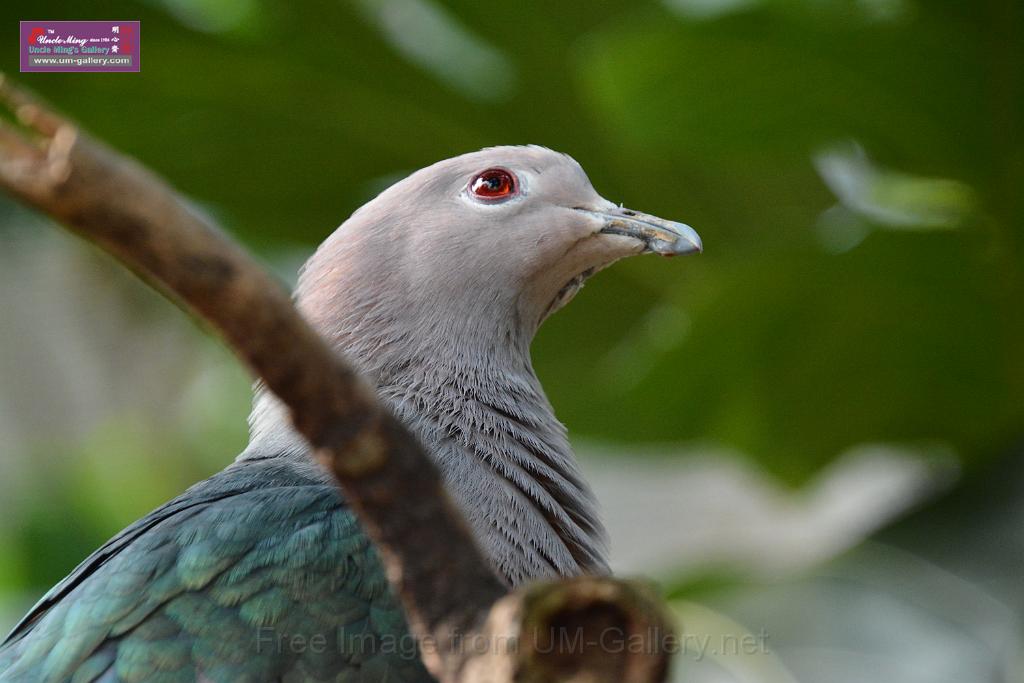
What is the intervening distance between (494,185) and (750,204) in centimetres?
202

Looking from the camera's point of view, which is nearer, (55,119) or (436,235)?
(55,119)

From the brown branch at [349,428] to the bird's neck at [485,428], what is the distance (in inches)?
32.1

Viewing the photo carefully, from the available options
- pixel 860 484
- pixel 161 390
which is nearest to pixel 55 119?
pixel 161 390

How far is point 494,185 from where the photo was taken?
8.00ft

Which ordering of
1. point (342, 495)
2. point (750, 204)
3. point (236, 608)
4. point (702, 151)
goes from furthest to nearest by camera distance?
point (750, 204)
point (702, 151)
point (342, 495)
point (236, 608)

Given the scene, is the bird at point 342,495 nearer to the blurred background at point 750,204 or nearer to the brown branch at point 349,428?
the brown branch at point 349,428

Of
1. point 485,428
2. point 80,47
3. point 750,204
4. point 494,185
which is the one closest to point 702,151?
point 750,204

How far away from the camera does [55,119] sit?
94 centimetres

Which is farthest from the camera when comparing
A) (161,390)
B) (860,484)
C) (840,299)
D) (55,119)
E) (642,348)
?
(860,484)

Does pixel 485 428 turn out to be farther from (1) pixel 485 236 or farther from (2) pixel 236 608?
(2) pixel 236 608

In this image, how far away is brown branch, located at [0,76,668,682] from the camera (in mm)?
948

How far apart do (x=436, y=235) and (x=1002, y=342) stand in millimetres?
2295

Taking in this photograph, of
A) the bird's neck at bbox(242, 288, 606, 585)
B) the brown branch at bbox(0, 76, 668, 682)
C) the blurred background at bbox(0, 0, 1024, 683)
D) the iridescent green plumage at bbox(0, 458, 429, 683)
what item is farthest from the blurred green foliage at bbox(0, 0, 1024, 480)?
the brown branch at bbox(0, 76, 668, 682)

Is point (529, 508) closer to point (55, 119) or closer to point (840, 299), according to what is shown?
point (55, 119)
